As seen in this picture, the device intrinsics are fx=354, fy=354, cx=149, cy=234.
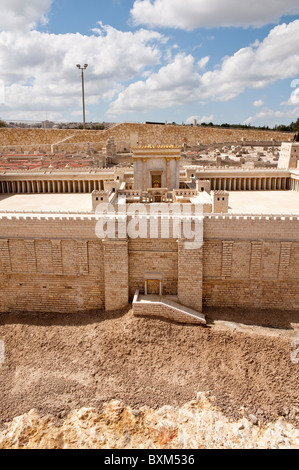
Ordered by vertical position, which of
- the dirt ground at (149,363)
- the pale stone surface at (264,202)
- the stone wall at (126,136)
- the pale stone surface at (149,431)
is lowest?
the pale stone surface at (149,431)

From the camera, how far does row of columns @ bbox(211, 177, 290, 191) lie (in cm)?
2950

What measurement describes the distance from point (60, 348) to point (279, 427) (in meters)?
8.15

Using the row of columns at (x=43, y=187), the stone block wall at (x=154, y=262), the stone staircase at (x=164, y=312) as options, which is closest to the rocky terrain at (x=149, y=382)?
the stone staircase at (x=164, y=312)

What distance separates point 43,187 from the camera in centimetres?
2914

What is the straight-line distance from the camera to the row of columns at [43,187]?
29.0m

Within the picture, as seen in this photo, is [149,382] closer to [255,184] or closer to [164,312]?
[164,312]

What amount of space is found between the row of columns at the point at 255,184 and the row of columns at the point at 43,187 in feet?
34.7

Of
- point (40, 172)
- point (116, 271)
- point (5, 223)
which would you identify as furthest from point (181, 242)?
point (40, 172)

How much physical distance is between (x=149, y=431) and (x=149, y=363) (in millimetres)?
2429

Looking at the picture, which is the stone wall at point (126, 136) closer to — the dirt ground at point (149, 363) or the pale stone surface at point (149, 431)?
the dirt ground at point (149, 363)

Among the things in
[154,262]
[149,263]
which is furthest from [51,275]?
[154,262]

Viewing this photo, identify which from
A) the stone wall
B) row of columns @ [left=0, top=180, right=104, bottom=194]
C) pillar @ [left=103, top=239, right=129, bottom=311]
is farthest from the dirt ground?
the stone wall

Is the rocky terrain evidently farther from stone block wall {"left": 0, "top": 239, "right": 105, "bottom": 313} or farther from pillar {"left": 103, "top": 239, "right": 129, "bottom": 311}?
stone block wall {"left": 0, "top": 239, "right": 105, "bottom": 313}

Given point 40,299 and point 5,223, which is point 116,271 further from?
point 5,223
